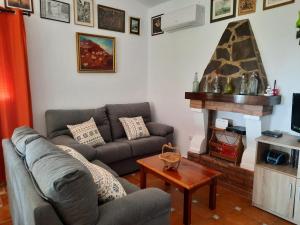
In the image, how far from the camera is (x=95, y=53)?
358 centimetres

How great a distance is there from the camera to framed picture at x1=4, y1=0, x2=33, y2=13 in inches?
110

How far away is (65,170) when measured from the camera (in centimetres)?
113

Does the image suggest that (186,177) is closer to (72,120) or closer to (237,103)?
(237,103)

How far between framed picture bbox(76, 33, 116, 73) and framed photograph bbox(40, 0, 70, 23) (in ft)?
0.96

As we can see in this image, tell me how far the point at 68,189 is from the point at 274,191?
2092 mm

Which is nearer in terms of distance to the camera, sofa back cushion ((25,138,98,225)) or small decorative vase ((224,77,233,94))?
sofa back cushion ((25,138,98,225))

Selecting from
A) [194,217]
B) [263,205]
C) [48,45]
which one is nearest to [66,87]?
[48,45]

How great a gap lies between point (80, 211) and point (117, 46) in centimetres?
314

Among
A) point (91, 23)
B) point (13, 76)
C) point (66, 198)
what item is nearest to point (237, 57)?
point (91, 23)

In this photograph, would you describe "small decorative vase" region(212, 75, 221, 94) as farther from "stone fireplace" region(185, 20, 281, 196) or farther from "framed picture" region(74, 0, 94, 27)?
"framed picture" region(74, 0, 94, 27)

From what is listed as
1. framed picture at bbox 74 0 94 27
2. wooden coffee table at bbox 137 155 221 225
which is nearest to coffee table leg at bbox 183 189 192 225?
wooden coffee table at bbox 137 155 221 225

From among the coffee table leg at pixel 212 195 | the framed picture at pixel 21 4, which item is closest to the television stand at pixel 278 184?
the coffee table leg at pixel 212 195

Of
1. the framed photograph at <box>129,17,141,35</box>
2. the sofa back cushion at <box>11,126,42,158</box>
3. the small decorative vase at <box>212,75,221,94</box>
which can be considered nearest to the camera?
the sofa back cushion at <box>11,126,42,158</box>

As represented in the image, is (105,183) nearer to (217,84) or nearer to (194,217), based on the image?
(194,217)
